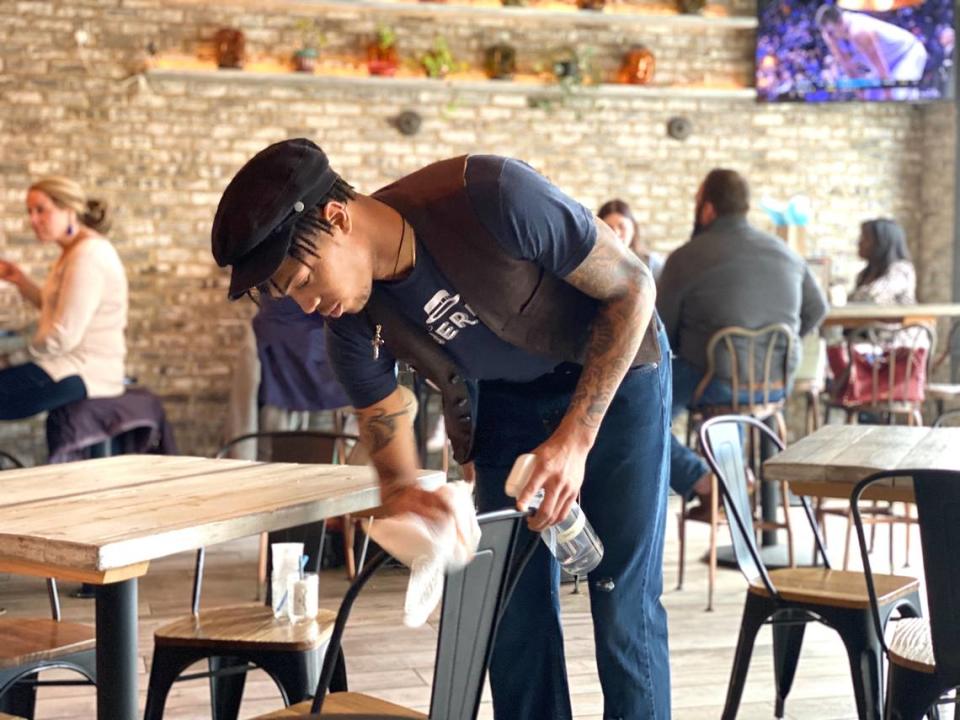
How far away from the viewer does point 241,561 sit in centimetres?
550

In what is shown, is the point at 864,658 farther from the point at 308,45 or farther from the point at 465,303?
the point at 308,45

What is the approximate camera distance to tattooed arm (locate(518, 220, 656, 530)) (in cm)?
202

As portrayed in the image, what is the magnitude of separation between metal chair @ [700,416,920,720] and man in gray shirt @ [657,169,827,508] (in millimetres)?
1778

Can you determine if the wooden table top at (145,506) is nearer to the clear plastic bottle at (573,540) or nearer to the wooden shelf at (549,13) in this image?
the clear plastic bottle at (573,540)

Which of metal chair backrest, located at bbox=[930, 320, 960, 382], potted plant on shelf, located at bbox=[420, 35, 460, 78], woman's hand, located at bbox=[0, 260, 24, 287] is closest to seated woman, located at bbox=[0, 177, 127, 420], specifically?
woman's hand, located at bbox=[0, 260, 24, 287]

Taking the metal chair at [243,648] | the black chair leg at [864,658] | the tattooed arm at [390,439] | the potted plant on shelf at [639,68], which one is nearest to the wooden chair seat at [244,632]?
the metal chair at [243,648]

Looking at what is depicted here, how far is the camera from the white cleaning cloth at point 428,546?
5.18 ft

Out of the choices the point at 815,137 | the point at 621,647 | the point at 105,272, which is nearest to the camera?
the point at 621,647

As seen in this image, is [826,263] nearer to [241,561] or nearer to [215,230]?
[241,561]

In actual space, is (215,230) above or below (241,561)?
above

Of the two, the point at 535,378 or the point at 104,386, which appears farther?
the point at 104,386

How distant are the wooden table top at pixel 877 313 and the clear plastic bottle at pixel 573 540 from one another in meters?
4.18

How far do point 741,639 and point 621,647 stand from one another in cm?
92

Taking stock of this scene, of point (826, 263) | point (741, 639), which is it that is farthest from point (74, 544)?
point (826, 263)
